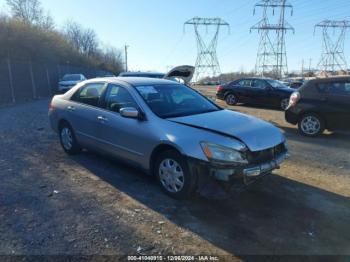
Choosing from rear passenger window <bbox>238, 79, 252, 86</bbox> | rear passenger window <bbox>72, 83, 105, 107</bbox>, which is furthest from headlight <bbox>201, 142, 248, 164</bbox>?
rear passenger window <bbox>238, 79, 252, 86</bbox>

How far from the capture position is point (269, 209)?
437 centimetres

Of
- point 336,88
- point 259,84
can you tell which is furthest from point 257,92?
point 336,88

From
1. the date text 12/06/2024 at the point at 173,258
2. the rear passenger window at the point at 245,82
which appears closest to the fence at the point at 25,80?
the rear passenger window at the point at 245,82

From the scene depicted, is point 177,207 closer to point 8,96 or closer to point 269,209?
point 269,209

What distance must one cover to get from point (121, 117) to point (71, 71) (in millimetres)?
31915

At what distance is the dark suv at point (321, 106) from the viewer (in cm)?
848

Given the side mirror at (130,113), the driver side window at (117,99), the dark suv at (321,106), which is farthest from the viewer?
the dark suv at (321,106)

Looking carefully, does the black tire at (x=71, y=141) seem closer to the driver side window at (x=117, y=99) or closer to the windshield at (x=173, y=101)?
the driver side window at (x=117, y=99)

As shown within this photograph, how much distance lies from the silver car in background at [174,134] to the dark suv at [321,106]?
434 cm

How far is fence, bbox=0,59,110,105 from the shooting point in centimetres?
1928

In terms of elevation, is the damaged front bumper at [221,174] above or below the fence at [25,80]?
below

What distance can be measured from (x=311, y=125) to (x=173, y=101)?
507cm

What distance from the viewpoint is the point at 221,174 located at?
4117 millimetres

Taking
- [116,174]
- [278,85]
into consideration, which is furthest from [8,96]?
[116,174]
